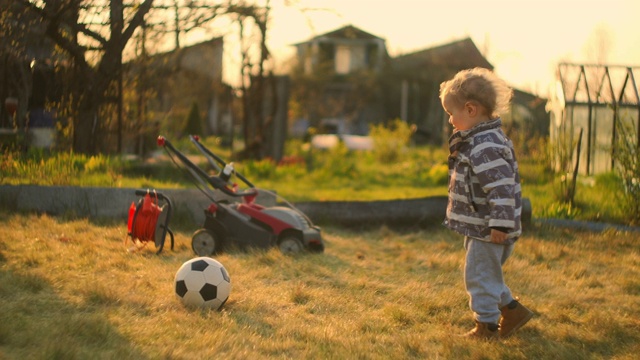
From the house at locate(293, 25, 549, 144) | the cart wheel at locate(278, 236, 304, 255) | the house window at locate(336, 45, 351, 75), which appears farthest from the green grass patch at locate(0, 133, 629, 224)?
the house window at locate(336, 45, 351, 75)

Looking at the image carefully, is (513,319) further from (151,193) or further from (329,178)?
(329,178)

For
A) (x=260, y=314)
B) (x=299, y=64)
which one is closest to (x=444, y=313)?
(x=260, y=314)

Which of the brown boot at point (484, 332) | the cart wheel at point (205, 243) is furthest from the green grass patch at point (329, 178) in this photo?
the brown boot at point (484, 332)

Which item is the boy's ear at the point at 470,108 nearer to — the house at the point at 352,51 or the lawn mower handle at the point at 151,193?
the lawn mower handle at the point at 151,193

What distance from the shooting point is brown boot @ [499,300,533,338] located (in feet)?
14.5

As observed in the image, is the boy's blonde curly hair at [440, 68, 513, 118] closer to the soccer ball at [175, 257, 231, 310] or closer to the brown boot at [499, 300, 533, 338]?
the brown boot at [499, 300, 533, 338]

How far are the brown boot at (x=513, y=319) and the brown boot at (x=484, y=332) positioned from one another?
0.08m

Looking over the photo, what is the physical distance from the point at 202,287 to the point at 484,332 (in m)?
1.62

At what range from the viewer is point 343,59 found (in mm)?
40875

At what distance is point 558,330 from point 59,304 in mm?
2838

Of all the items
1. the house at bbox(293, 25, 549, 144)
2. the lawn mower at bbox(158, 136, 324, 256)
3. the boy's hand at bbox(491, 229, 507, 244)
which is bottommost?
the lawn mower at bbox(158, 136, 324, 256)

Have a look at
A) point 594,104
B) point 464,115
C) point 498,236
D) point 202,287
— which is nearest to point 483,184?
point 498,236

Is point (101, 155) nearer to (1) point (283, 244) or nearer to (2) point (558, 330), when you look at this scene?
(1) point (283, 244)

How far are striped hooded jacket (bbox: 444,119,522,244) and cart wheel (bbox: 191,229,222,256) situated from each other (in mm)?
2641
